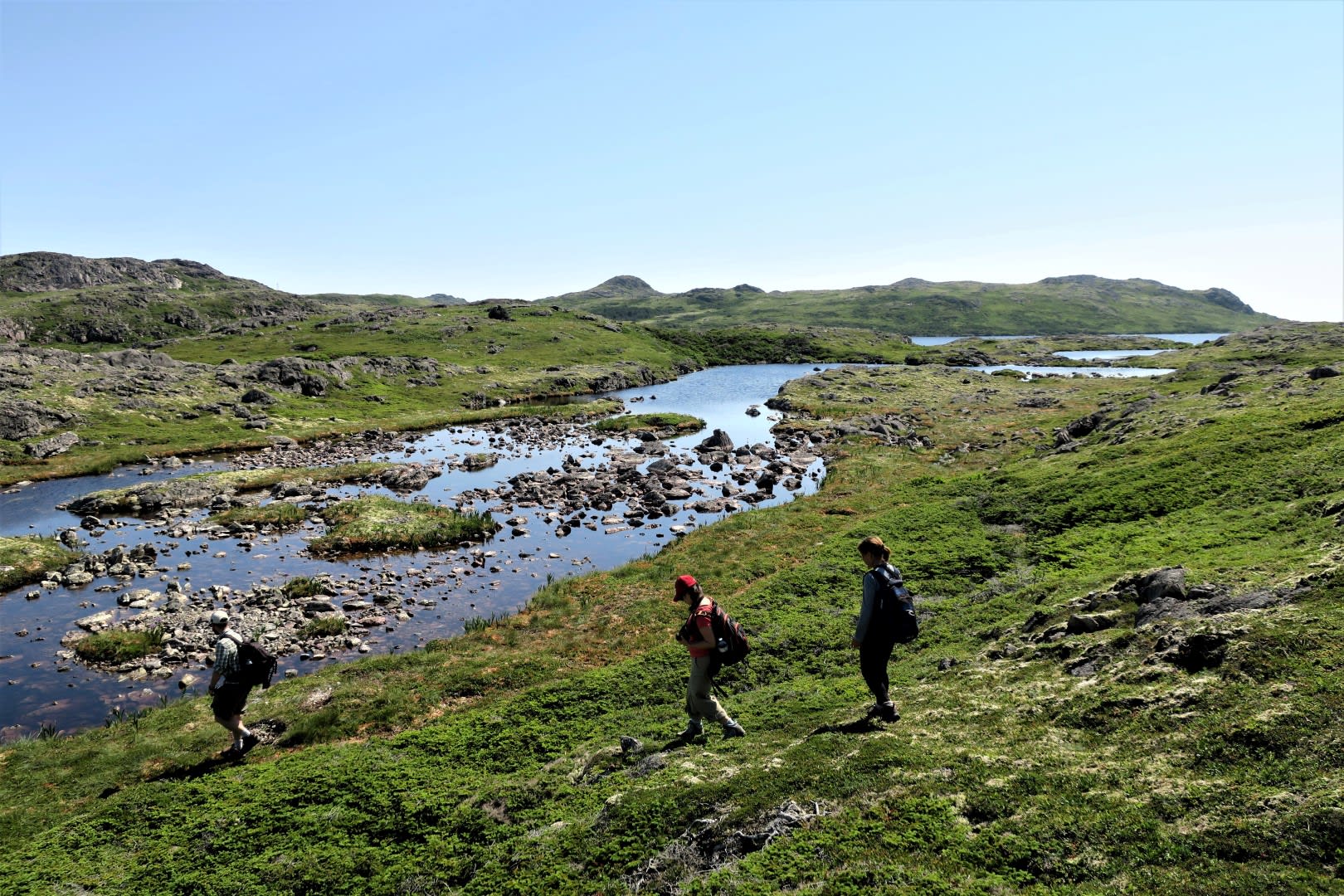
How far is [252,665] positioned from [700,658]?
14.6 m

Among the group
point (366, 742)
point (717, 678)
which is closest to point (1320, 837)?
point (717, 678)

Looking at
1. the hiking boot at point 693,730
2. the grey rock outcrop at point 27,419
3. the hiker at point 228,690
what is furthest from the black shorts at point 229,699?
the grey rock outcrop at point 27,419

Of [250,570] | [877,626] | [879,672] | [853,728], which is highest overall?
[877,626]

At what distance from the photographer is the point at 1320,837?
25.3 ft

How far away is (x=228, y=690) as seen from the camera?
18.5 m

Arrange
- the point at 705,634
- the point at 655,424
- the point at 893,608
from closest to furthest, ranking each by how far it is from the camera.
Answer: the point at 893,608
the point at 705,634
the point at 655,424

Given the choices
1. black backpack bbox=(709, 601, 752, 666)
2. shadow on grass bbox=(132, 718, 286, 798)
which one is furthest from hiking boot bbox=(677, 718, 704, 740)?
shadow on grass bbox=(132, 718, 286, 798)

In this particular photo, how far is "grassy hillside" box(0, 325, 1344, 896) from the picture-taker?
9.44m

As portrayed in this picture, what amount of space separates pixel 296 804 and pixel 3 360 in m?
139

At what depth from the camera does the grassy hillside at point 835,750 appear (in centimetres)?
944

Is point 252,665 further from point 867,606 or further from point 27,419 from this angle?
point 27,419

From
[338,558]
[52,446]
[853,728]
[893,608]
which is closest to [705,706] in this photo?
[853,728]

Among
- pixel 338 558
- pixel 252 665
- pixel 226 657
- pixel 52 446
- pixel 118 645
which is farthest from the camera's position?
pixel 52 446

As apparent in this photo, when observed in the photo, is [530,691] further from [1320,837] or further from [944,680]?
[1320,837]
